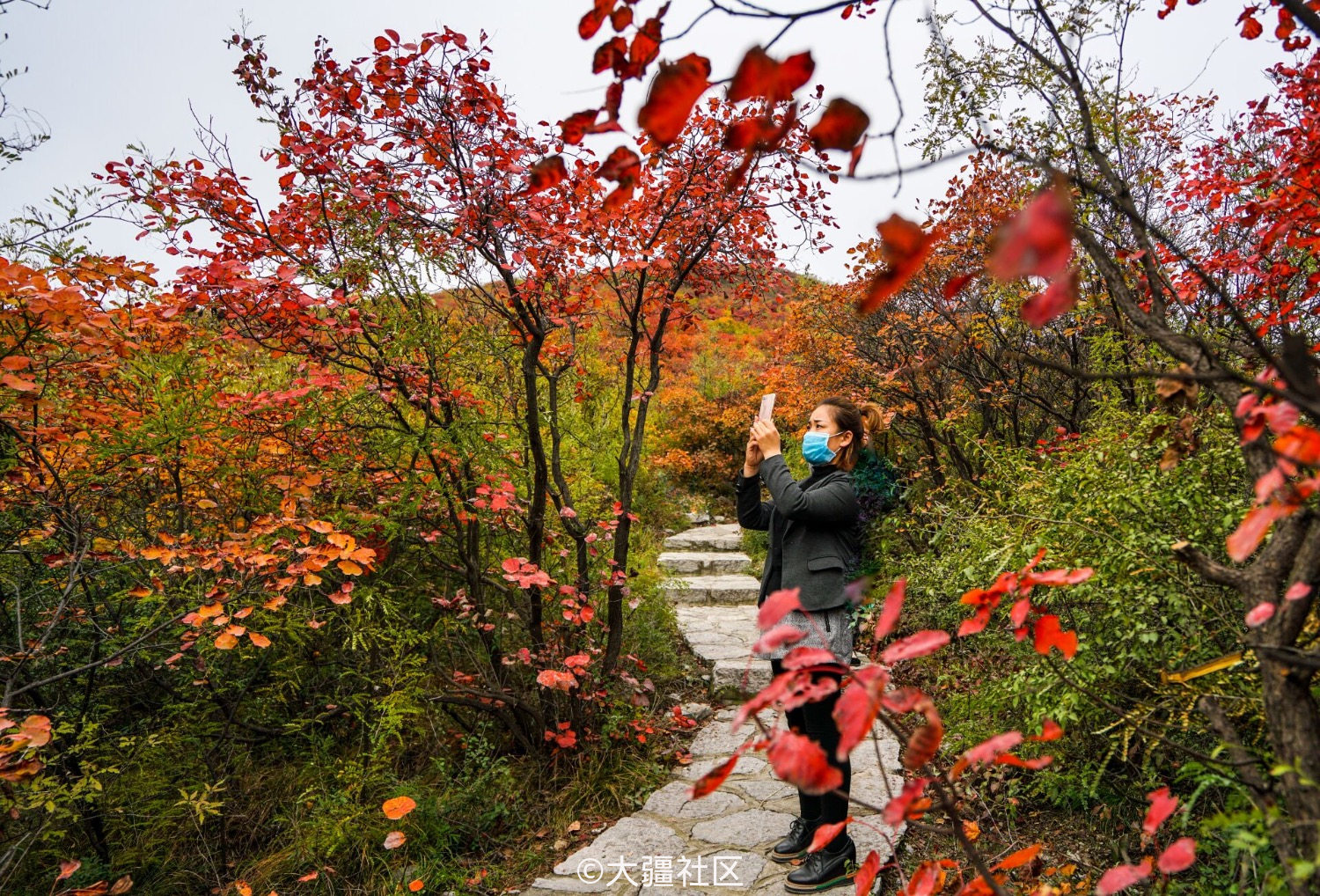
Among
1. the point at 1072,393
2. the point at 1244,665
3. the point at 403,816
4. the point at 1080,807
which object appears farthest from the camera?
the point at 1072,393

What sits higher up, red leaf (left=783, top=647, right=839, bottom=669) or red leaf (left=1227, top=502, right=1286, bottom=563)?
red leaf (left=1227, top=502, right=1286, bottom=563)

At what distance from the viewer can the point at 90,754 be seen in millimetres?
2889

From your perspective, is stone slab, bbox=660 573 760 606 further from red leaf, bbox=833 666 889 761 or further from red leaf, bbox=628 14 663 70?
red leaf, bbox=628 14 663 70

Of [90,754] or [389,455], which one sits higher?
[389,455]

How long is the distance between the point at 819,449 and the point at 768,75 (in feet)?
6.49

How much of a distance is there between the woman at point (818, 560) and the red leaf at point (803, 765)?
1470 mm

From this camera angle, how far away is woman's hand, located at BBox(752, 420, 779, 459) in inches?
103

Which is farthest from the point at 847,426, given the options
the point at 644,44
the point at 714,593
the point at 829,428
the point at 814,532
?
the point at 714,593

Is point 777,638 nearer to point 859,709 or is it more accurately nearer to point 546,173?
point 859,709

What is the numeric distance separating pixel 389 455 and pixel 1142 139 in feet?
17.0

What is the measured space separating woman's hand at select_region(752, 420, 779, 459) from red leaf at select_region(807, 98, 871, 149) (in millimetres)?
1777

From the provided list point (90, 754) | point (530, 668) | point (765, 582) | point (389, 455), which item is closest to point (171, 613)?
point (90, 754)

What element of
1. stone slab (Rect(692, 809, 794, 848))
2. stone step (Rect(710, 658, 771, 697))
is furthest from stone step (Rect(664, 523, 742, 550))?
stone slab (Rect(692, 809, 794, 848))

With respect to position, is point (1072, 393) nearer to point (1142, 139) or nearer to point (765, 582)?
point (1142, 139)
